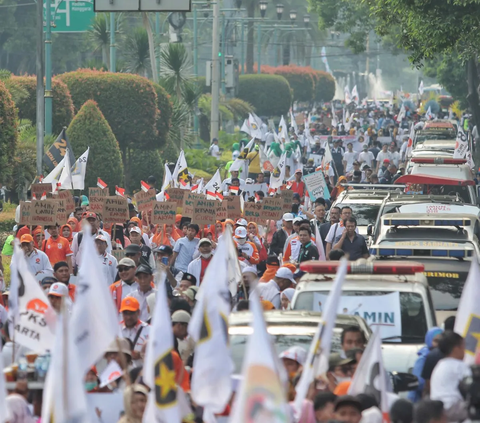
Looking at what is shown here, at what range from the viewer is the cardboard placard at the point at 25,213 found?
47.3 ft

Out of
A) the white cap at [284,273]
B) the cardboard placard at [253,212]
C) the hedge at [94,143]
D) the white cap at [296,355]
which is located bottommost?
the hedge at [94,143]

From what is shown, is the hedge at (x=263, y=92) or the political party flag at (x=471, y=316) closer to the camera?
the political party flag at (x=471, y=316)

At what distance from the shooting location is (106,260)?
1299cm

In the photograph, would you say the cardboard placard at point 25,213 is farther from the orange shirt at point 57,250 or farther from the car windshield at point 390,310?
the car windshield at point 390,310

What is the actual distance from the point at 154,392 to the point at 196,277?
20.7ft

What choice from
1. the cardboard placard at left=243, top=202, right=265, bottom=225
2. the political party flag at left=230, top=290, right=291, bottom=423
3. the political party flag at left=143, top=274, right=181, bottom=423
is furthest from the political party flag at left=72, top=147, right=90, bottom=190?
the political party flag at left=230, top=290, right=291, bottom=423

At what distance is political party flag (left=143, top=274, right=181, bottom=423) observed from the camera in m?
6.21

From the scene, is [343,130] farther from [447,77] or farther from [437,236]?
[437,236]

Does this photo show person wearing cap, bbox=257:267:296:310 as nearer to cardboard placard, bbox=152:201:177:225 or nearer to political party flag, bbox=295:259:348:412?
cardboard placard, bbox=152:201:177:225

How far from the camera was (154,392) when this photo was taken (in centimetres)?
622

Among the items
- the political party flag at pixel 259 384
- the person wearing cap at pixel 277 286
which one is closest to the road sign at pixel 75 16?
the person wearing cap at pixel 277 286

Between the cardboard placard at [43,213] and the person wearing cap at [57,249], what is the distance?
370mm

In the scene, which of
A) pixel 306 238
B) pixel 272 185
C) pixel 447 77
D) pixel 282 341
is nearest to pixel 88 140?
pixel 272 185

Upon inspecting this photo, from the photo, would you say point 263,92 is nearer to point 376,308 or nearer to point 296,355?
point 376,308
